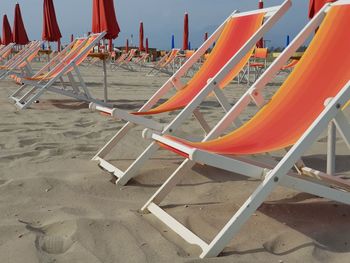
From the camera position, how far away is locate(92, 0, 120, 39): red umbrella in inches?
249

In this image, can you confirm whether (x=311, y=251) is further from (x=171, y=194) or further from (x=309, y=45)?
(x=309, y=45)

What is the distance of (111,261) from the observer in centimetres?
167

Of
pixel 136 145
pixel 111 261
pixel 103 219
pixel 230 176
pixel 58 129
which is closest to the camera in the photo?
pixel 111 261

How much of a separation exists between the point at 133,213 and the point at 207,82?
1.09 meters

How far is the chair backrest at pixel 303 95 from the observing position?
6.58ft

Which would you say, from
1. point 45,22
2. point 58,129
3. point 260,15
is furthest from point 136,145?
point 45,22

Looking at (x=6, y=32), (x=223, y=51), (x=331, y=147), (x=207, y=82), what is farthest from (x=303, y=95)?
(x=6, y=32)

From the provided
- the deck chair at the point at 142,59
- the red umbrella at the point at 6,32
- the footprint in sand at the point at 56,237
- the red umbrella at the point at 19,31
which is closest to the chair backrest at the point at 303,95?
the footprint in sand at the point at 56,237

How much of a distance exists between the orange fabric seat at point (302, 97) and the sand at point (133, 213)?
340mm

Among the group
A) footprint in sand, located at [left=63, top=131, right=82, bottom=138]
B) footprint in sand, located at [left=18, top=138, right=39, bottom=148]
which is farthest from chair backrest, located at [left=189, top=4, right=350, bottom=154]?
footprint in sand, located at [left=63, top=131, right=82, bottom=138]

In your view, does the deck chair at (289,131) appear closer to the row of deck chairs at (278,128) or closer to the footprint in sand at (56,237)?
the row of deck chairs at (278,128)

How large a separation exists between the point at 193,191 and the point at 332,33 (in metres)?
1.07

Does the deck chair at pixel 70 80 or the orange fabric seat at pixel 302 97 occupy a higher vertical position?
the orange fabric seat at pixel 302 97

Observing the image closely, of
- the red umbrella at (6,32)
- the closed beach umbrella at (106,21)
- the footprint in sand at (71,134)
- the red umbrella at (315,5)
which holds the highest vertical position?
the red umbrella at (315,5)
